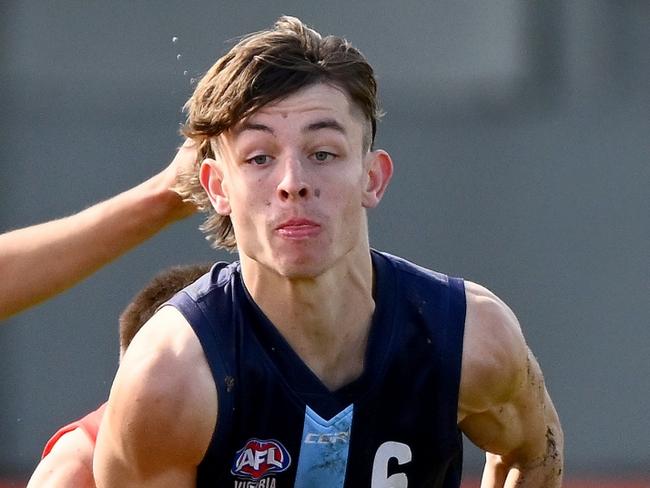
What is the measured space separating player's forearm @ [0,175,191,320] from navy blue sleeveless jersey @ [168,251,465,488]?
494 mm

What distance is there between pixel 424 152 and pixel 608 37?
1.45 metres

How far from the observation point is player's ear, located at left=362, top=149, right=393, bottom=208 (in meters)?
3.61

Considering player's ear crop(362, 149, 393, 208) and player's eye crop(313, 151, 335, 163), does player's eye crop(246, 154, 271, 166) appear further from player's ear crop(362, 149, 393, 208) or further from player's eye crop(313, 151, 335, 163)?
player's ear crop(362, 149, 393, 208)

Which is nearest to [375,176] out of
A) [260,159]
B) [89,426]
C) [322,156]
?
[322,156]

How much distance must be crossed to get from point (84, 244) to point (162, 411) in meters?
0.93

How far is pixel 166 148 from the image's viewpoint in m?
9.55

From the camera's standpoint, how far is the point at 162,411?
3.43m

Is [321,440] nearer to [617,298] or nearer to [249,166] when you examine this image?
[249,166]

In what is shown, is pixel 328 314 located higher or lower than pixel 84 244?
lower

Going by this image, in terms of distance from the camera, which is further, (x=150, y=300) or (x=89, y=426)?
(x=150, y=300)

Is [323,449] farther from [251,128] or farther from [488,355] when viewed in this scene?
[251,128]

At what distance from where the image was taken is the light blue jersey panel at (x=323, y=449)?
356 centimetres

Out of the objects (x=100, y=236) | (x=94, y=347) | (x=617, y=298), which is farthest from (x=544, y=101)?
(x=100, y=236)

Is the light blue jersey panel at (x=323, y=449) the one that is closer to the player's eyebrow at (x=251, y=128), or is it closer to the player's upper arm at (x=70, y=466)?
the player's eyebrow at (x=251, y=128)
